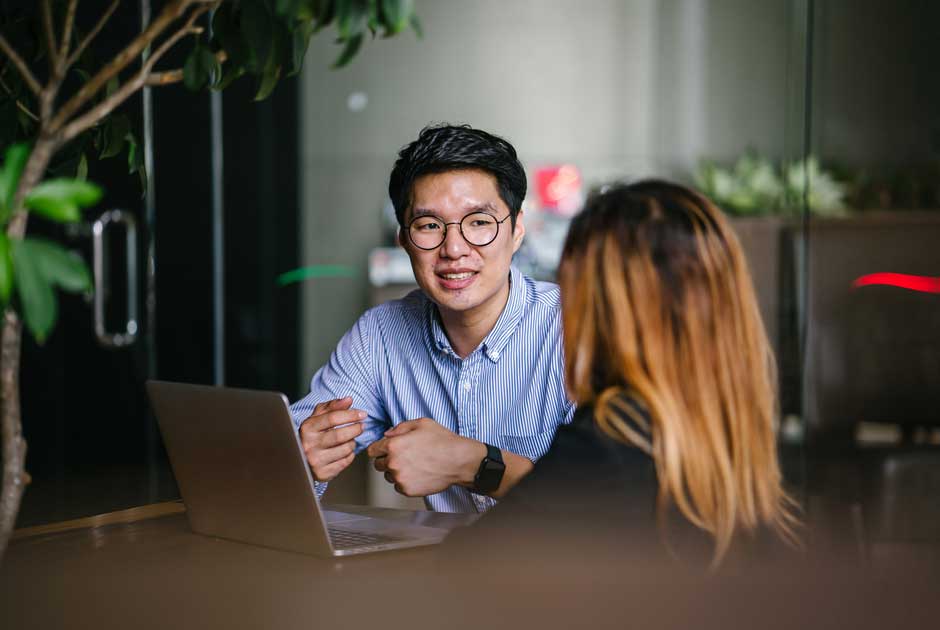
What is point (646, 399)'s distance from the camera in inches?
42.3

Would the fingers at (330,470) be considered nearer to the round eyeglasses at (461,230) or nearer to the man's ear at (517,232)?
the round eyeglasses at (461,230)

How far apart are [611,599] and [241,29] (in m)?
0.77

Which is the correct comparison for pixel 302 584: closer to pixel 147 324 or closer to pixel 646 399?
pixel 646 399

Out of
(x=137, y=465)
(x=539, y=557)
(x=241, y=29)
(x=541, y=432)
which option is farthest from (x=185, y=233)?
(x=539, y=557)

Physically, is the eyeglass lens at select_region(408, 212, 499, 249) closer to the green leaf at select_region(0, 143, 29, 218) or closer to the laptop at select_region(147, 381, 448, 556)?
the laptop at select_region(147, 381, 448, 556)

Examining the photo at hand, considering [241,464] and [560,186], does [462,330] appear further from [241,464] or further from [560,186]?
[560,186]

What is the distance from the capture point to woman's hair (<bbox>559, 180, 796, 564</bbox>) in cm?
108

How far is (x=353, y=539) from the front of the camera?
1.33 meters

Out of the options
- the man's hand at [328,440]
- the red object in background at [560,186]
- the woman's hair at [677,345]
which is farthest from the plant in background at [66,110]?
the red object in background at [560,186]

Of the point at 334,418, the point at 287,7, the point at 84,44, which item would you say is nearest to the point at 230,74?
the point at 84,44

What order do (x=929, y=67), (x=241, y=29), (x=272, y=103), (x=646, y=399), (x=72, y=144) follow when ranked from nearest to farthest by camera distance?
1. (x=646, y=399)
2. (x=241, y=29)
3. (x=72, y=144)
4. (x=929, y=67)
5. (x=272, y=103)

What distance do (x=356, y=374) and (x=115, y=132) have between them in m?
0.75

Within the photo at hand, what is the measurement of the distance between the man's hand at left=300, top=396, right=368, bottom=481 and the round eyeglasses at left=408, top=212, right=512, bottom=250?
0.48 m

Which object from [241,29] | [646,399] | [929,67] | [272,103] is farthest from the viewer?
[272,103]
